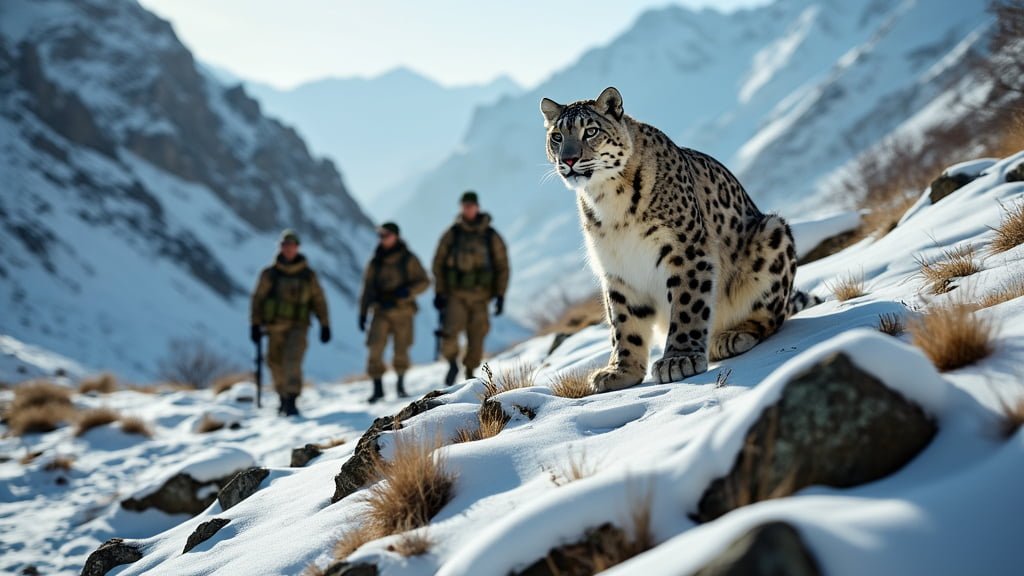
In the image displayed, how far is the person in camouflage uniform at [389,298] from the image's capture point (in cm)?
1301

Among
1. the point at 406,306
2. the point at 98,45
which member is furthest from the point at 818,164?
the point at 406,306

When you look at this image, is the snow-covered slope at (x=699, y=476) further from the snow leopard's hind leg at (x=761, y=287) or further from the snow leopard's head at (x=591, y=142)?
the snow leopard's head at (x=591, y=142)

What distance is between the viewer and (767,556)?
2.11m

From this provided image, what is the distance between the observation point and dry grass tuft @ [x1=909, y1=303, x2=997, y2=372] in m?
3.15

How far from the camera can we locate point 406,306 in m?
13.2

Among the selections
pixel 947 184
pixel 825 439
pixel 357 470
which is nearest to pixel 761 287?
pixel 825 439

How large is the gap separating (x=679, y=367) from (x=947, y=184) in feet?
18.5

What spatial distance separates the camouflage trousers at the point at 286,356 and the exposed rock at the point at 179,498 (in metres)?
4.58

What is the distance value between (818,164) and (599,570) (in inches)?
6950

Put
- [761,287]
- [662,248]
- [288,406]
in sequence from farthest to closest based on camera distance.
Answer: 1. [288,406]
2. [761,287]
3. [662,248]

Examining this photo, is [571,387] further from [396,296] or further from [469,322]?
A: [396,296]

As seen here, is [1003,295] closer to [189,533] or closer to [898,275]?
[898,275]

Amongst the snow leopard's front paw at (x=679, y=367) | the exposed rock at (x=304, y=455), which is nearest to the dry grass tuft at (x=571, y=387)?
the snow leopard's front paw at (x=679, y=367)

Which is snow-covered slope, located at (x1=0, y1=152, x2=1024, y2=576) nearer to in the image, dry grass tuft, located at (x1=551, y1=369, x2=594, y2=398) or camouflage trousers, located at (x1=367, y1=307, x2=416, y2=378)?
dry grass tuft, located at (x1=551, y1=369, x2=594, y2=398)
